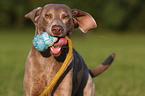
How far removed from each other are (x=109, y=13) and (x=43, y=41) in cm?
5235

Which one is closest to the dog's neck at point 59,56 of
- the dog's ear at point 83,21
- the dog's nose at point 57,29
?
the dog's nose at point 57,29

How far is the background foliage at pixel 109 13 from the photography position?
54.6 metres

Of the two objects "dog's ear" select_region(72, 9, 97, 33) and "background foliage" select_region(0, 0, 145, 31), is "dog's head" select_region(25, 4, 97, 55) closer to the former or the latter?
"dog's ear" select_region(72, 9, 97, 33)

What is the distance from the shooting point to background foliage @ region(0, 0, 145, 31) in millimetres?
54562

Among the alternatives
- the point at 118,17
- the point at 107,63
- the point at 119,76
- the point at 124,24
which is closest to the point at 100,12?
the point at 118,17

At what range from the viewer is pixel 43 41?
3916 mm

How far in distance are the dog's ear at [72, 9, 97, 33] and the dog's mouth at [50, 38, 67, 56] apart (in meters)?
0.73

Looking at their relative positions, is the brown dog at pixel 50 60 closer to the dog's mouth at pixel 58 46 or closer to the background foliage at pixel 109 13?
the dog's mouth at pixel 58 46

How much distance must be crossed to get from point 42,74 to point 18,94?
2.57 m

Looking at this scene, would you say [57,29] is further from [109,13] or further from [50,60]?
[109,13]

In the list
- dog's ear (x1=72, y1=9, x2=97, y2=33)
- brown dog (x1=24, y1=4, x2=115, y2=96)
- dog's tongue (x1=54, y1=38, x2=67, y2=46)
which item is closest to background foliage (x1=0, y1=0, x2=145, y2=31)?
dog's ear (x1=72, y1=9, x2=97, y2=33)

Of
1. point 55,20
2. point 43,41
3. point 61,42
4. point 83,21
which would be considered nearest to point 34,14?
point 55,20

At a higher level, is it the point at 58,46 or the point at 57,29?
the point at 57,29

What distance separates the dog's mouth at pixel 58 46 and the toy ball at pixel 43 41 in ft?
0.24
